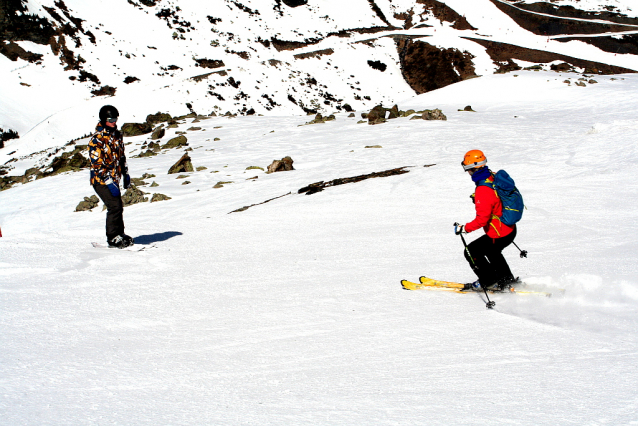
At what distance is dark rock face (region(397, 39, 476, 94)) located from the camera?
159 feet

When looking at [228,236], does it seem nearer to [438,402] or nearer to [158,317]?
[158,317]

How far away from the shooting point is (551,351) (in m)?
3.92

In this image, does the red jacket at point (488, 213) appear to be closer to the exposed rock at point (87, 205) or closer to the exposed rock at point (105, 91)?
the exposed rock at point (87, 205)

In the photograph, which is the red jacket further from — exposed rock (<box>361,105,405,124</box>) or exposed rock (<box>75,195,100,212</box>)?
exposed rock (<box>361,105,405,124</box>)

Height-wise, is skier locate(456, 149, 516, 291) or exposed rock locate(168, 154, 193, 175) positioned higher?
skier locate(456, 149, 516, 291)

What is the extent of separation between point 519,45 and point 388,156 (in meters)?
41.8

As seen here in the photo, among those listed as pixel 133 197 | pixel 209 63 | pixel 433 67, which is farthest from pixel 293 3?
pixel 133 197

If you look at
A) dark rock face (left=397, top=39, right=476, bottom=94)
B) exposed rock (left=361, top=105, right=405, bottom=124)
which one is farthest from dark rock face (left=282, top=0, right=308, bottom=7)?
exposed rock (left=361, top=105, right=405, bottom=124)

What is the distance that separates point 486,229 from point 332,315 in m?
2.03

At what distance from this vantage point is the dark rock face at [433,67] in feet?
159

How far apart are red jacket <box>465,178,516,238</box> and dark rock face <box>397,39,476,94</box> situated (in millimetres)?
45397

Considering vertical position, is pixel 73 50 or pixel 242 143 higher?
pixel 73 50

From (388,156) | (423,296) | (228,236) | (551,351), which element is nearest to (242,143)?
(388,156)

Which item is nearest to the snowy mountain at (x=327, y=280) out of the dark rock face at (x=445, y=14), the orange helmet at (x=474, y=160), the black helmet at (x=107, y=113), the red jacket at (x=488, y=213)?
the red jacket at (x=488, y=213)
